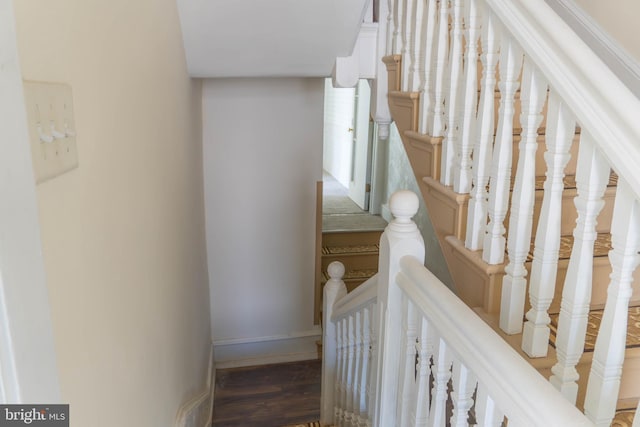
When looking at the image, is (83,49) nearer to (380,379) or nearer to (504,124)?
(504,124)

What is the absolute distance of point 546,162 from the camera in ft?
4.09

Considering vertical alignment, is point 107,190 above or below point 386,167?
above

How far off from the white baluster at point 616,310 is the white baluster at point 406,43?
124cm

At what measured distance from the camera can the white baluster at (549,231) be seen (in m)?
1.18

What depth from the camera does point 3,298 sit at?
0.50 m

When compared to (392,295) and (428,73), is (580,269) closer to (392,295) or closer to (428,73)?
(392,295)

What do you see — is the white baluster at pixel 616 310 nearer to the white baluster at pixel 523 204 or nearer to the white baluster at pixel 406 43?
the white baluster at pixel 523 204

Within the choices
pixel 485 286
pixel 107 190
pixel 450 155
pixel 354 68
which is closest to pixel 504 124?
pixel 450 155

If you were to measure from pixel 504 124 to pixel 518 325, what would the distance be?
1.90 feet

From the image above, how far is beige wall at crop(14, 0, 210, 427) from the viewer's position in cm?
77

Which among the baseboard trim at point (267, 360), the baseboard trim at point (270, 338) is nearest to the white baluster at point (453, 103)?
the baseboard trim at point (270, 338)

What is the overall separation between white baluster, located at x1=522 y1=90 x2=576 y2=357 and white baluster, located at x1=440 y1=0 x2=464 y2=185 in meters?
0.47

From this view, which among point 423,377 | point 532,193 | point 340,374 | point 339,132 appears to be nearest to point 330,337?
point 340,374

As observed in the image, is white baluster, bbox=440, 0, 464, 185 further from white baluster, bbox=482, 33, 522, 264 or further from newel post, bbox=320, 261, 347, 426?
newel post, bbox=320, 261, 347, 426
